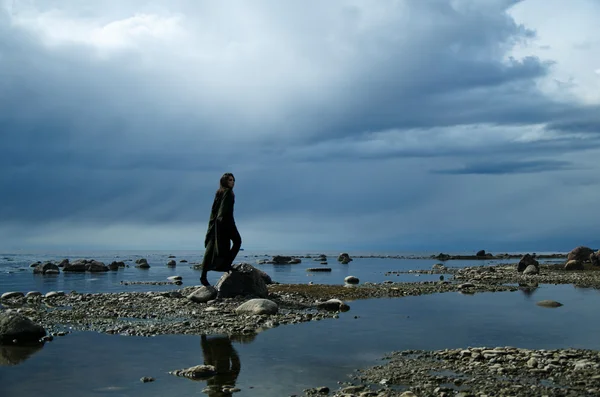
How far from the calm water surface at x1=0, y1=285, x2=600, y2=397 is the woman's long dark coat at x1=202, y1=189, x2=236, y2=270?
6.40m

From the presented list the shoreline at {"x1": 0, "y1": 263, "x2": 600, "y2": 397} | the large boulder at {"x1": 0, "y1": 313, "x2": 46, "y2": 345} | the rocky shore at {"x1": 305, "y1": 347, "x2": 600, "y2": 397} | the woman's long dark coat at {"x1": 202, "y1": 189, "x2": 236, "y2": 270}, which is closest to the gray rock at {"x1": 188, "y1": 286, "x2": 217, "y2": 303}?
the shoreline at {"x1": 0, "y1": 263, "x2": 600, "y2": 397}

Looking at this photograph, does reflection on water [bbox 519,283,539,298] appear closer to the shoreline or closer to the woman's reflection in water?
the shoreline

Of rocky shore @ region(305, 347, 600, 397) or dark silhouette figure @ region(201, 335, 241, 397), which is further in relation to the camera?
dark silhouette figure @ region(201, 335, 241, 397)

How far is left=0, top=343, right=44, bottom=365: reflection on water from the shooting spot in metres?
12.2

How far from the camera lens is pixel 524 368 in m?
11.3

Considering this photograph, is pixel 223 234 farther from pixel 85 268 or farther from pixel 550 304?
pixel 85 268

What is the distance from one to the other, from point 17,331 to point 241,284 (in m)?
10.4

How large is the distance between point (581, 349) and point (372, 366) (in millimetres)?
5723

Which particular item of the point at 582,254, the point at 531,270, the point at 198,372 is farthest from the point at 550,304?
the point at 582,254

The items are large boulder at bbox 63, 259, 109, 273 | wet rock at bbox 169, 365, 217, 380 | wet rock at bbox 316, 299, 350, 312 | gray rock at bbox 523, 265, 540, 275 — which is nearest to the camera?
wet rock at bbox 169, 365, 217, 380

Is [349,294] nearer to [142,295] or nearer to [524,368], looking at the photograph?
[142,295]

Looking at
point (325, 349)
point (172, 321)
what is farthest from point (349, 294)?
point (325, 349)

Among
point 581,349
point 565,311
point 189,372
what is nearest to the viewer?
point 189,372

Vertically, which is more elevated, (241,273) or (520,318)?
(241,273)
